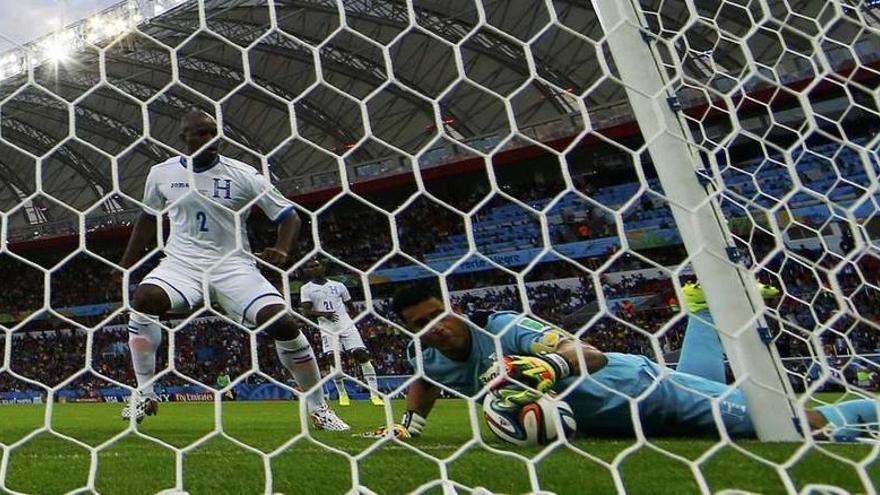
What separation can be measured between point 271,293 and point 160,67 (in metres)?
14.5

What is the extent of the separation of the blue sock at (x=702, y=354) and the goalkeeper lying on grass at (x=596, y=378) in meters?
0.12

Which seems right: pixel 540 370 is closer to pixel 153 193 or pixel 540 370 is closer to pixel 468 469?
pixel 468 469

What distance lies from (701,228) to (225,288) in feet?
6.79

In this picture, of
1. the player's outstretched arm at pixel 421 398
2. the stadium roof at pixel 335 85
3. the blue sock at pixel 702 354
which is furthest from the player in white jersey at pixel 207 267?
the stadium roof at pixel 335 85

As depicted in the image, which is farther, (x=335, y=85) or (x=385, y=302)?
(x=335, y=85)

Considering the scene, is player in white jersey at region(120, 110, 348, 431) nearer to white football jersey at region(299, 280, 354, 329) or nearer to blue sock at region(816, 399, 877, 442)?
blue sock at region(816, 399, 877, 442)

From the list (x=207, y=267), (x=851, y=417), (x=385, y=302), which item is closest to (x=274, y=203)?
(x=207, y=267)

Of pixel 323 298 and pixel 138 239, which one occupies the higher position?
pixel 138 239

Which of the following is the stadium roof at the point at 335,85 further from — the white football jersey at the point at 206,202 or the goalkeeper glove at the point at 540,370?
the goalkeeper glove at the point at 540,370

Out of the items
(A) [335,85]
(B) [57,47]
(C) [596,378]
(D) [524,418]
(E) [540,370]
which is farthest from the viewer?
(A) [335,85]

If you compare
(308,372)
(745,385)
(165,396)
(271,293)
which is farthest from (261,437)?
(165,396)

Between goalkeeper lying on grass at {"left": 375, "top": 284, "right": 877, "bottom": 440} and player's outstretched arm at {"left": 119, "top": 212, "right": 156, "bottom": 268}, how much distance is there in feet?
4.52

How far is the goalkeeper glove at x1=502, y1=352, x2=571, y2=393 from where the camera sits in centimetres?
167

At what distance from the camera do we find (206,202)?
9.48ft
